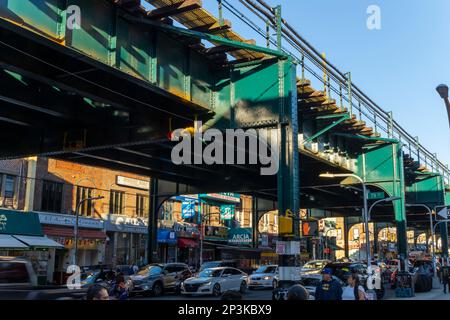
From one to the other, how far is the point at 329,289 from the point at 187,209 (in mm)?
47386

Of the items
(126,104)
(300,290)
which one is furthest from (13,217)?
(300,290)

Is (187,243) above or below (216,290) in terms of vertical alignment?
above

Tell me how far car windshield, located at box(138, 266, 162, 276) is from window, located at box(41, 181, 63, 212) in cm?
1756

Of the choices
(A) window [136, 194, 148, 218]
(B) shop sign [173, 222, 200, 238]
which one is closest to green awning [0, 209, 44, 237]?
(A) window [136, 194, 148, 218]

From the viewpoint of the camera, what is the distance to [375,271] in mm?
29172

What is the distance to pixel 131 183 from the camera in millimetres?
52875

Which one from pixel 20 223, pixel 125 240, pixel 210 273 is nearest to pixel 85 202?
pixel 125 240

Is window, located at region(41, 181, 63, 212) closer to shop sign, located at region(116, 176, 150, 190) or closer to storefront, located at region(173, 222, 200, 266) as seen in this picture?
shop sign, located at region(116, 176, 150, 190)

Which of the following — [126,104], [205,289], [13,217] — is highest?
[126,104]

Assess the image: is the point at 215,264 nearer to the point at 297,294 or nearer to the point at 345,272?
the point at 345,272

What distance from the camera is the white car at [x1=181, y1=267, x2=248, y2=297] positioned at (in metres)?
27.2
